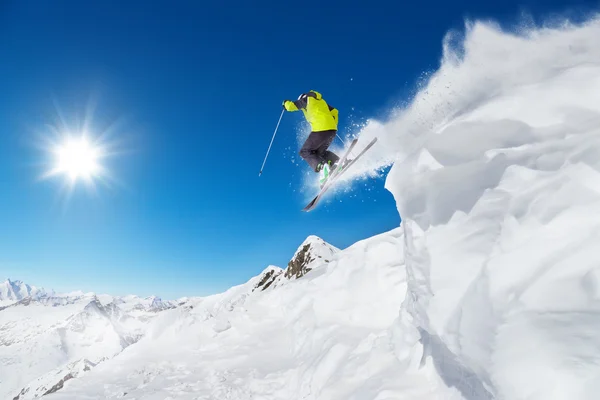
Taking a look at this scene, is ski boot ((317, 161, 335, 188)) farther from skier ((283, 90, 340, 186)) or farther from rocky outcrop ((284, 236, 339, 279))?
rocky outcrop ((284, 236, 339, 279))

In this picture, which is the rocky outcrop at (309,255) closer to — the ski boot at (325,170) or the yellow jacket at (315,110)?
the ski boot at (325,170)

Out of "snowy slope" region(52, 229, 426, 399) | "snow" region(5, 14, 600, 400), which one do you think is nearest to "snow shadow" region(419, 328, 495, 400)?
"snow" region(5, 14, 600, 400)

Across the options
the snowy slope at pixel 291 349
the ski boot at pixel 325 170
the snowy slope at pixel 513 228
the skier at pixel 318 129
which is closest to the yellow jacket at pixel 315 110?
the skier at pixel 318 129

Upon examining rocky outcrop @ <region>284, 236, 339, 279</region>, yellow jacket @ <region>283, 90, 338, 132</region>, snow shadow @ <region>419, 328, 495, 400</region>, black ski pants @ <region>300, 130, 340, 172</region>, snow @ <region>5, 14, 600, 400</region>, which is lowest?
snow shadow @ <region>419, 328, 495, 400</region>

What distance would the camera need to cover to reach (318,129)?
12.0 metres

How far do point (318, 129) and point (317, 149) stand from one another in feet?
3.69

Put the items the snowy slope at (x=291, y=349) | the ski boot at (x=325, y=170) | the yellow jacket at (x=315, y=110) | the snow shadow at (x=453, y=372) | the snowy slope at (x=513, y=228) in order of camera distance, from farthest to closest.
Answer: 1. the ski boot at (x=325, y=170)
2. the yellow jacket at (x=315, y=110)
3. the snowy slope at (x=291, y=349)
4. the snow shadow at (x=453, y=372)
5. the snowy slope at (x=513, y=228)

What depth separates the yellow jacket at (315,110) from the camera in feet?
37.9

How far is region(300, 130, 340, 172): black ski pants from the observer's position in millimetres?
12211

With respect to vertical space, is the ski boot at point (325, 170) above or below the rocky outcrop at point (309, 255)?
below

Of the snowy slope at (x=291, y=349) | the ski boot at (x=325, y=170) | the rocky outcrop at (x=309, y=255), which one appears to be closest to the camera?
the snowy slope at (x=291, y=349)

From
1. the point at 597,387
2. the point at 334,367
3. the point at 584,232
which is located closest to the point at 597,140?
the point at 584,232

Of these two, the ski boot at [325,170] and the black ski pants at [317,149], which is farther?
the ski boot at [325,170]

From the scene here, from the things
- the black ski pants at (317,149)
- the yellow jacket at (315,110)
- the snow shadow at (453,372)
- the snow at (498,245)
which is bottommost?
the snow shadow at (453,372)
